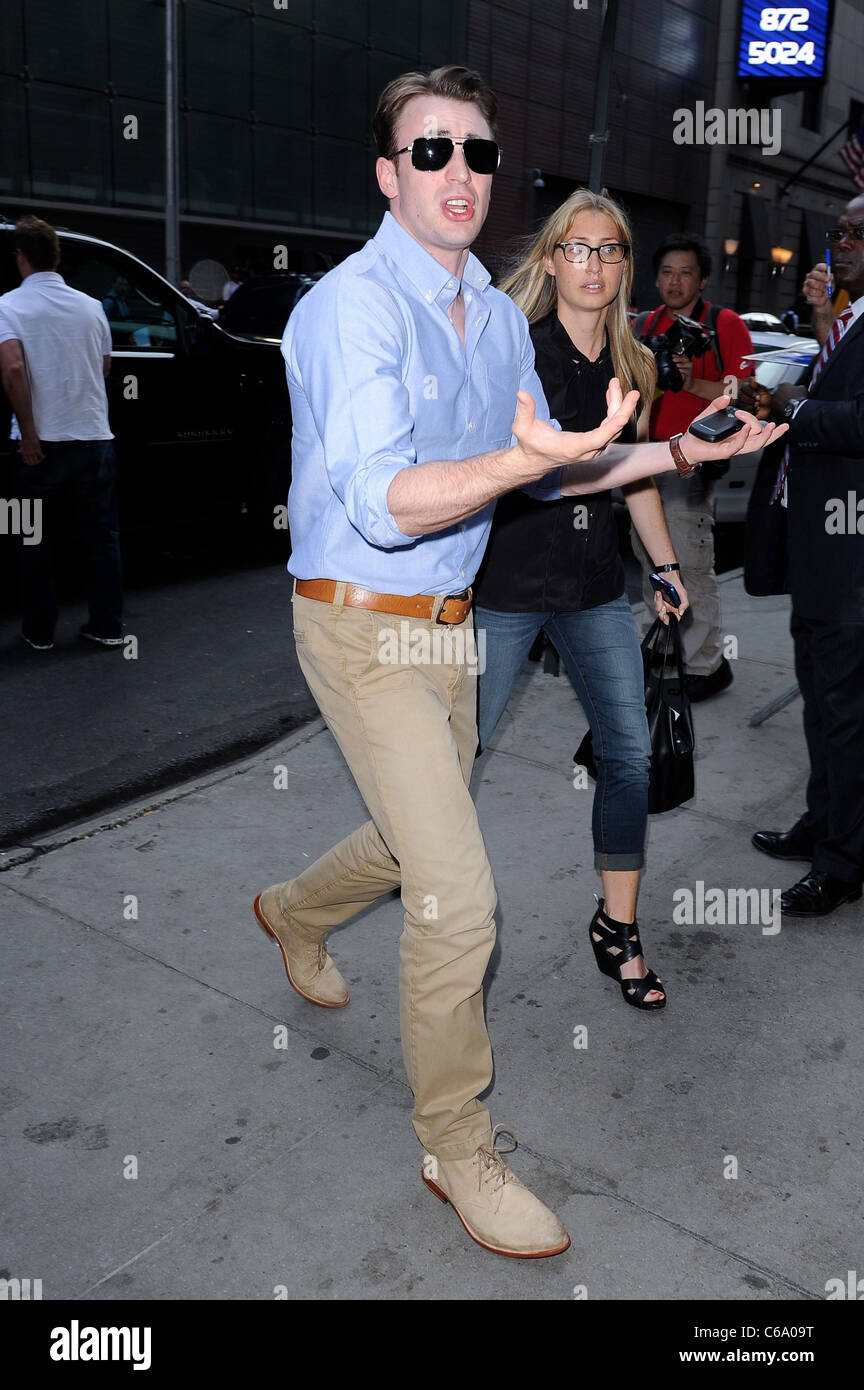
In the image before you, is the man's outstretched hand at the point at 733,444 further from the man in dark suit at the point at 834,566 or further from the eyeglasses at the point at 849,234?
the eyeglasses at the point at 849,234

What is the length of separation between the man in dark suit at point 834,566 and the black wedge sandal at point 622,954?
2.41 ft

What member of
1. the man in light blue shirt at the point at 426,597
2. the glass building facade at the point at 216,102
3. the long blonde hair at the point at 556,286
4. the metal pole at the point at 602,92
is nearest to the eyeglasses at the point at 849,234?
the long blonde hair at the point at 556,286

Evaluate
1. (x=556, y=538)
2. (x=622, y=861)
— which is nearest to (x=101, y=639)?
(x=556, y=538)

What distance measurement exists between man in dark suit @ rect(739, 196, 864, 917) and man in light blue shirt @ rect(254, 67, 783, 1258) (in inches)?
62.1

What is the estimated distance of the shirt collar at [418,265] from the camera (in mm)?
2424

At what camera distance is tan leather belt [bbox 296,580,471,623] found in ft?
8.21

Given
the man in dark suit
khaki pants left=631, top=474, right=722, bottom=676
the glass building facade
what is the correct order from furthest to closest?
1. the glass building facade
2. khaki pants left=631, top=474, right=722, bottom=676
3. the man in dark suit

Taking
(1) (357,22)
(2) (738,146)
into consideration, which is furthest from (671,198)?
(1) (357,22)

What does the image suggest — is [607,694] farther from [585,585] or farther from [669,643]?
[669,643]

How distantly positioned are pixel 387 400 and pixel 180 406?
601 cm

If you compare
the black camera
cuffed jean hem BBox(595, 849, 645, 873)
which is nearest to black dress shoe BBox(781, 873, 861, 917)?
cuffed jean hem BBox(595, 849, 645, 873)

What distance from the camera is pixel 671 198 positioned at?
35.2 meters

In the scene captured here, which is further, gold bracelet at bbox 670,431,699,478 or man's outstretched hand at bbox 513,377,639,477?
gold bracelet at bbox 670,431,699,478

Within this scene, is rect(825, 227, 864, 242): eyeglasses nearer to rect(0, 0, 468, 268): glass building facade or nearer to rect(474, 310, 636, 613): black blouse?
rect(474, 310, 636, 613): black blouse
